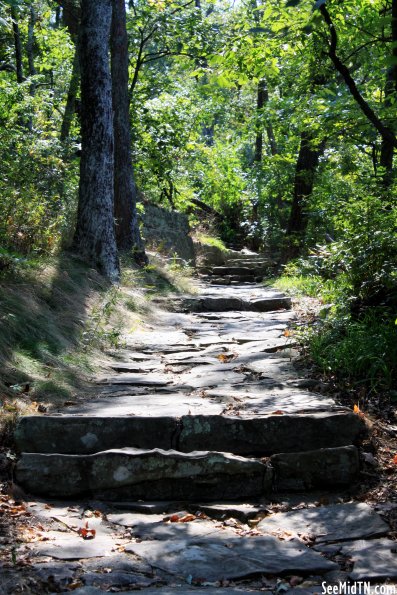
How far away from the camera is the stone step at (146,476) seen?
376cm

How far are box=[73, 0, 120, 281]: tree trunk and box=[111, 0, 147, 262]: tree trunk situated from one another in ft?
7.71

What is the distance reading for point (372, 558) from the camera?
2.93 metres

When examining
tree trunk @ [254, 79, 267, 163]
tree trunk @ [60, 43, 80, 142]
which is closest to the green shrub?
tree trunk @ [254, 79, 267, 163]

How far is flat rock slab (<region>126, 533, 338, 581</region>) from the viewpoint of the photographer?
9.29 feet

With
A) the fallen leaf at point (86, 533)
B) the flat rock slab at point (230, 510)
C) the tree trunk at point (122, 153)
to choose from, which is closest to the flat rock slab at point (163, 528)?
the flat rock slab at point (230, 510)

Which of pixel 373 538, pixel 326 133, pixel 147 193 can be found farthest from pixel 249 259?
pixel 373 538

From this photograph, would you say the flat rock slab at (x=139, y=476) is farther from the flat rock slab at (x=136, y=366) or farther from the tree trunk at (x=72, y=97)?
the tree trunk at (x=72, y=97)

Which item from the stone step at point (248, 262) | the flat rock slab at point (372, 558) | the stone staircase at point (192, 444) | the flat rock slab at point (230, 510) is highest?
the stone step at point (248, 262)

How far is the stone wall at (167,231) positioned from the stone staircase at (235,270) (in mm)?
537

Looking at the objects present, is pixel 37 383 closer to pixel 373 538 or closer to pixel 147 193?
pixel 373 538

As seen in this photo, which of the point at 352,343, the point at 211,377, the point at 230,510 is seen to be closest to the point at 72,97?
the point at 211,377

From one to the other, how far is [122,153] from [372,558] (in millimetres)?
10099

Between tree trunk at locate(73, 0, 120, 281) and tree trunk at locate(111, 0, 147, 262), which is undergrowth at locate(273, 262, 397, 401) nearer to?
tree trunk at locate(73, 0, 120, 281)

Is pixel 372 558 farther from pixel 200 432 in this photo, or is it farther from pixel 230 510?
pixel 200 432
